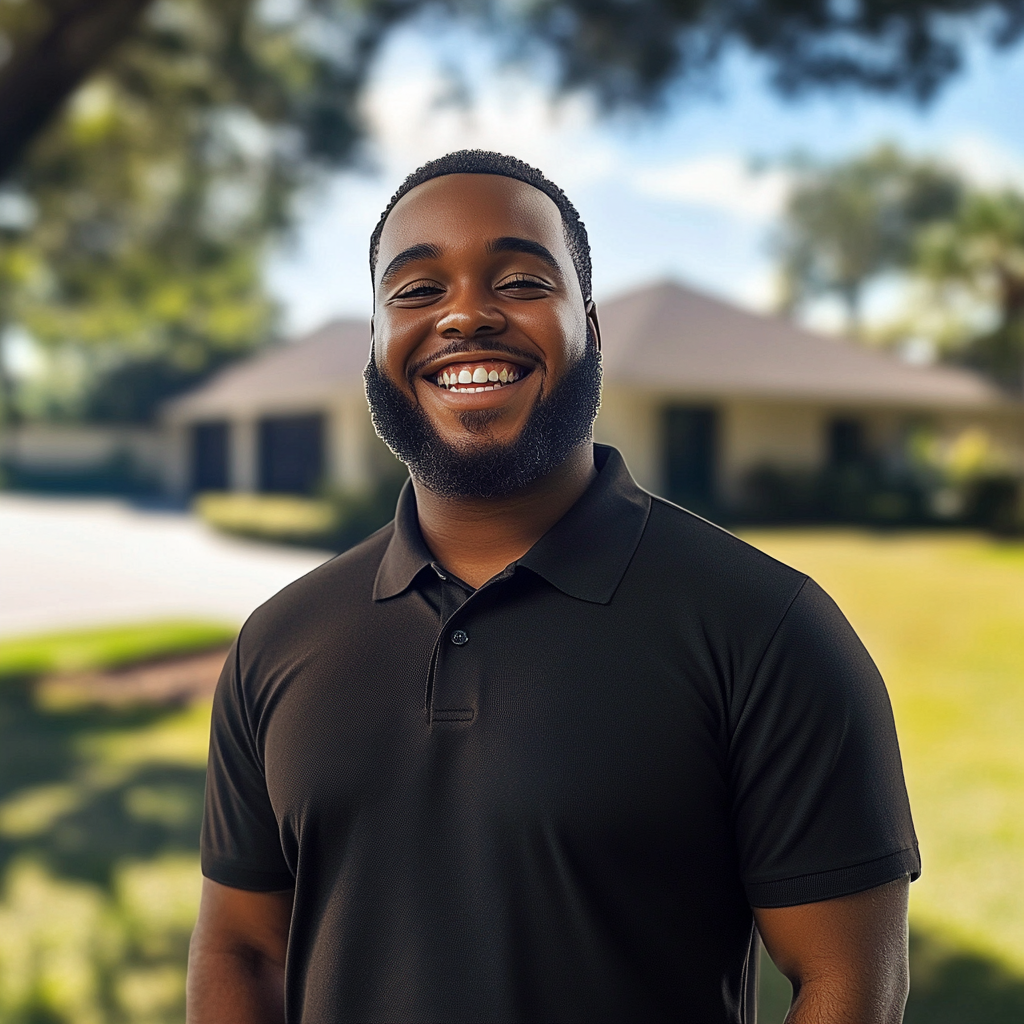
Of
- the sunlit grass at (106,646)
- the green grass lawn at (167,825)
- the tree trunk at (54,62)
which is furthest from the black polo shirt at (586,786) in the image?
the sunlit grass at (106,646)

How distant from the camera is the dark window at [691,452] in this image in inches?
930

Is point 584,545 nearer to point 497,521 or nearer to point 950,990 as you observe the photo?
point 497,521

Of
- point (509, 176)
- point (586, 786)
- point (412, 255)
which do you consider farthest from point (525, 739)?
point (509, 176)

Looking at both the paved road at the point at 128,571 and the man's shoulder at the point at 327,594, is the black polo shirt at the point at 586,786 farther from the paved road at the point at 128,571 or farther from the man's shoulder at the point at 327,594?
the paved road at the point at 128,571

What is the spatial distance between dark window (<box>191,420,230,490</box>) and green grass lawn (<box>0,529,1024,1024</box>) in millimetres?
21780

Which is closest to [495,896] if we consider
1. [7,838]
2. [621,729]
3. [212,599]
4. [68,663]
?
[621,729]

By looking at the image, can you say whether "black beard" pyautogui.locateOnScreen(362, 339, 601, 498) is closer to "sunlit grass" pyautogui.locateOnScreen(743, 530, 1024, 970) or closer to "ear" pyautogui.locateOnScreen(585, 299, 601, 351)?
"ear" pyautogui.locateOnScreen(585, 299, 601, 351)

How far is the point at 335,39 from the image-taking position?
449 inches

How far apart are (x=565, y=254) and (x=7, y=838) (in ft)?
20.4

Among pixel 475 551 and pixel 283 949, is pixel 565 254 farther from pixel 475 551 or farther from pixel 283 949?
pixel 283 949

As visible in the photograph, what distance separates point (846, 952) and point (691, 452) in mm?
22737

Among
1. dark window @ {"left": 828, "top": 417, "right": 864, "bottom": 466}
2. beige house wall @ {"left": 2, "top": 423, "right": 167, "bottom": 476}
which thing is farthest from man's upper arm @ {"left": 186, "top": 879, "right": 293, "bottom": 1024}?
beige house wall @ {"left": 2, "top": 423, "right": 167, "bottom": 476}

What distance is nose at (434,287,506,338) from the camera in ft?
5.61

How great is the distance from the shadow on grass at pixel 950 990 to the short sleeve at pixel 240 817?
10.4 ft
